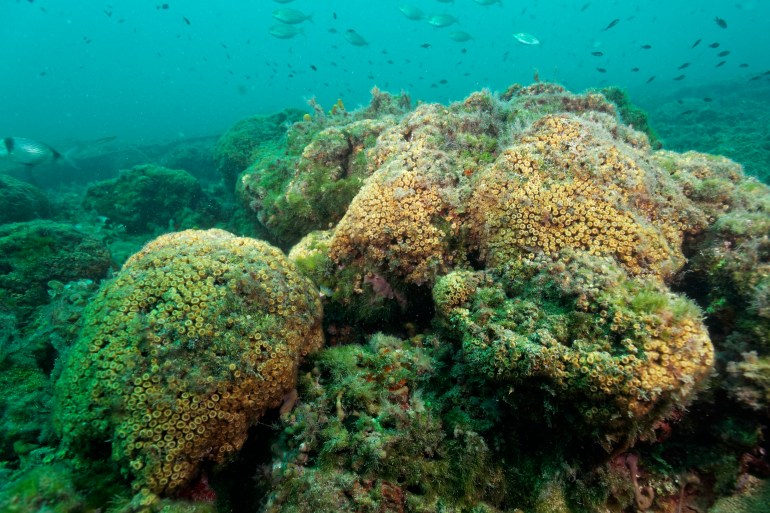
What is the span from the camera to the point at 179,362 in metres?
3.40

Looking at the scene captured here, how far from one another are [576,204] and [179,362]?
4.59m

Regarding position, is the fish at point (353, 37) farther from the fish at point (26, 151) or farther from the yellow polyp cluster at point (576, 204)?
the yellow polyp cluster at point (576, 204)

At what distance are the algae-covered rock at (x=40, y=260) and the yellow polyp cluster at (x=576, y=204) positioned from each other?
8.97 m

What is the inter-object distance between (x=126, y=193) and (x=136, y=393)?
14.1 meters

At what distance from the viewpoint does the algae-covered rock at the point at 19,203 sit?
12411 mm

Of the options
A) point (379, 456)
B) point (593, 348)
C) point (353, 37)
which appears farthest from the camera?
point (353, 37)

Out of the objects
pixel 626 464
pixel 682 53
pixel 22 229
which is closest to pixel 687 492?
pixel 626 464

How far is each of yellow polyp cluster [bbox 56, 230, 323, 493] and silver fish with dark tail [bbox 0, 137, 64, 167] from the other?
12334 mm

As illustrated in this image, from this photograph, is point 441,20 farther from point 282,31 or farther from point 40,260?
point 40,260

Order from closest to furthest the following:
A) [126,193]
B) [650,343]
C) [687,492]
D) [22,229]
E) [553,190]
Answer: [650,343]
[687,492]
[553,190]
[22,229]
[126,193]

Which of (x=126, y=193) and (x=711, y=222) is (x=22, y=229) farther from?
(x=711, y=222)

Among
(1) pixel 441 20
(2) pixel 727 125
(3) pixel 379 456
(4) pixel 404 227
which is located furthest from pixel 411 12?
(3) pixel 379 456

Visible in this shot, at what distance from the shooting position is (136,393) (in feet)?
10.6

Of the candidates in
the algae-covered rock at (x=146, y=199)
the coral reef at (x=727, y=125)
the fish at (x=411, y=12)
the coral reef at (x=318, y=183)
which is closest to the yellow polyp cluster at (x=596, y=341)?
the coral reef at (x=318, y=183)
